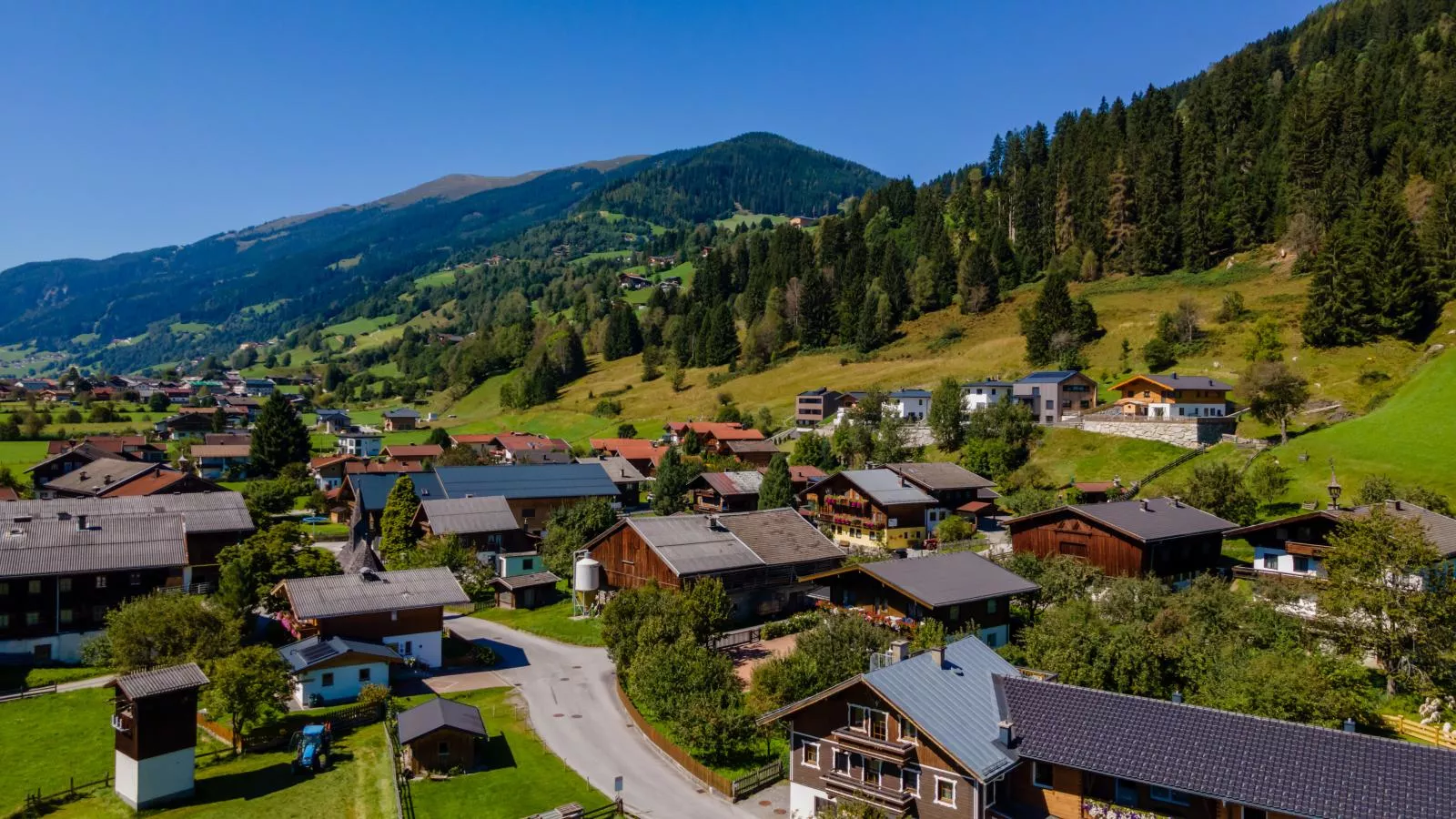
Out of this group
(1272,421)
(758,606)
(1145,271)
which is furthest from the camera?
(1145,271)

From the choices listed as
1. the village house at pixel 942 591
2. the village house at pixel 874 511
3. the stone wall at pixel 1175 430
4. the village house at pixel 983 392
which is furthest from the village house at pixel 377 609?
the village house at pixel 983 392

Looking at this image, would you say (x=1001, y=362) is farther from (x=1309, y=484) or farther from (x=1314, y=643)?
→ (x=1314, y=643)

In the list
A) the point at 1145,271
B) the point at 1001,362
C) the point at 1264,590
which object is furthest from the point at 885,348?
the point at 1264,590

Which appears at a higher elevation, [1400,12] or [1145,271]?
[1400,12]

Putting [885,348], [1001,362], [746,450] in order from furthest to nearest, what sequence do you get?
[885,348], [1001,362], [746,450]

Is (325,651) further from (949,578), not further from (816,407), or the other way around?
(816,407)

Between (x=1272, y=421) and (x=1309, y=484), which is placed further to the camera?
(x=1272, y=421)

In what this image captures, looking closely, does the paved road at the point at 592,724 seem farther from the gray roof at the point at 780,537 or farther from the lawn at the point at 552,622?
the gray roof at the point at 780,537

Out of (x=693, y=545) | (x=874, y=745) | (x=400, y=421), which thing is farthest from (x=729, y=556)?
(x=400, y=421)

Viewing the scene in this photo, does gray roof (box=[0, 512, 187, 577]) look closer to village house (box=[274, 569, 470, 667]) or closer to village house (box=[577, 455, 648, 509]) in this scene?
village house (box=[274, 569, 470, 667])
